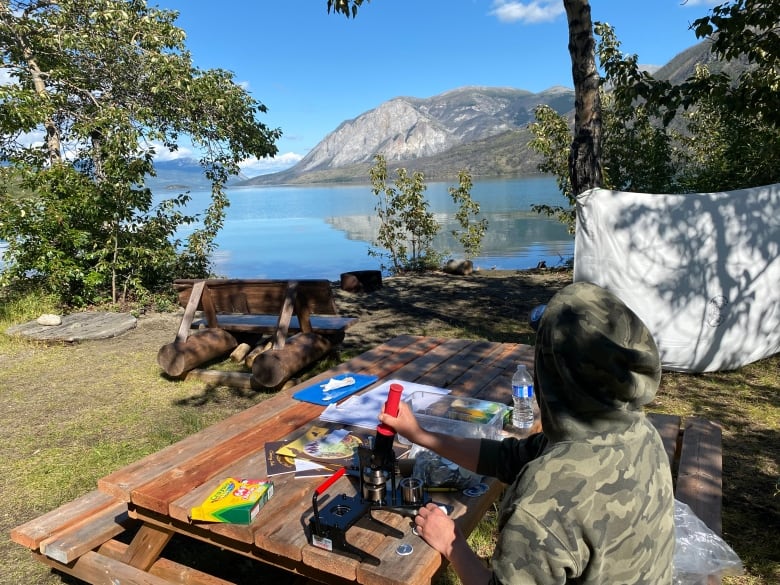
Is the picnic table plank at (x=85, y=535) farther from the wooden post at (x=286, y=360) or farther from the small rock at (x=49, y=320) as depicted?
the small rock at (x=49, y=320)

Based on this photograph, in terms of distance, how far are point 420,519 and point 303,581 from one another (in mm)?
788

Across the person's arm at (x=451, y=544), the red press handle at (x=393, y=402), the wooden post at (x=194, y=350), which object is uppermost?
the red press handle at (x=393, y=402)

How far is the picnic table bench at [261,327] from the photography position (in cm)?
596

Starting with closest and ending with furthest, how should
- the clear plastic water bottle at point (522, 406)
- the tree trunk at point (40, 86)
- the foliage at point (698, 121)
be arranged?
the clear plastic water bottle at point (522, 406), the foliage at point (698, 121), the tree trunk at point (40, 86)

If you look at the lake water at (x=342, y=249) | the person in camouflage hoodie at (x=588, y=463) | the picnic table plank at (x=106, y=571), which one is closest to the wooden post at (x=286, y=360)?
the picnic table plank at (x=106, y=571)

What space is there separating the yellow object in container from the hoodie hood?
1.23 m

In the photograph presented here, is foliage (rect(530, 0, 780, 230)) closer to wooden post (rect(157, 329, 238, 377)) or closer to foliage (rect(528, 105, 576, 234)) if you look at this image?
foliage (rect(528, 105, 576, 234))

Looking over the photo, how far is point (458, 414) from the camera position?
9.05 feet

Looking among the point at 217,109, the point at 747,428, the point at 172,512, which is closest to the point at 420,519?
the point at 172,512

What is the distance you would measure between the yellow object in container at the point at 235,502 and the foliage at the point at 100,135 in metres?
9.05

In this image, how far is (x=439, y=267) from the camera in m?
16.6

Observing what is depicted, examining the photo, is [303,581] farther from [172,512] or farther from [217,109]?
[217,109]

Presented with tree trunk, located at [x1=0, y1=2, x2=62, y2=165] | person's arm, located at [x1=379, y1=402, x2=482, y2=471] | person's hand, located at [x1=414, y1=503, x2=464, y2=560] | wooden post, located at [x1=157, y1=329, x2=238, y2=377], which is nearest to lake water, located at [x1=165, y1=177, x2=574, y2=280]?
tree trunk, located at [x1=0, y1=2, x2=62, y2=165]

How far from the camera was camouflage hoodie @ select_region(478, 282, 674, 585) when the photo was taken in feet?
4.18
